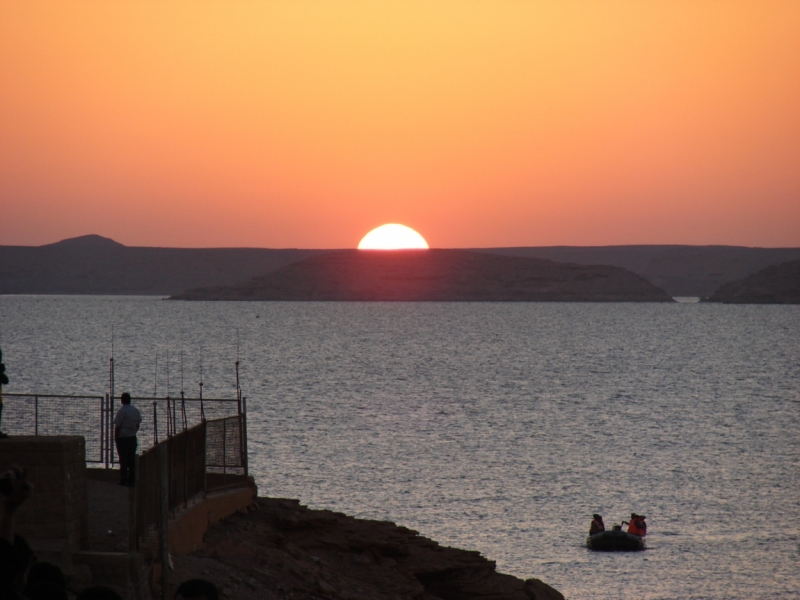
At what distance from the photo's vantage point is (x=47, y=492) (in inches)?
425

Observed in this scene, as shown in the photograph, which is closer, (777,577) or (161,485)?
(161,485)

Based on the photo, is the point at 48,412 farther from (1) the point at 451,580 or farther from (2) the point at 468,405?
(2) the point at 468,405

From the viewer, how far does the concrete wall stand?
1070 centimetres

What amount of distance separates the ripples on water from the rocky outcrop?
8.51 metres

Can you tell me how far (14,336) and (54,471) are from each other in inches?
5659

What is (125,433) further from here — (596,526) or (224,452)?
(596,526)

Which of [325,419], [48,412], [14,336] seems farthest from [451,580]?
[14,336]

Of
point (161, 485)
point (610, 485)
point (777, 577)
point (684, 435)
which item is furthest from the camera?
point (684, 435)

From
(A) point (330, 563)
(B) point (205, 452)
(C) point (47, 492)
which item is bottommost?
(A) point (330, 563)

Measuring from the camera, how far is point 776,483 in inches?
1683

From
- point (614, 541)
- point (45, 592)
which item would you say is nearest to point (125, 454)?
point (45, 592)

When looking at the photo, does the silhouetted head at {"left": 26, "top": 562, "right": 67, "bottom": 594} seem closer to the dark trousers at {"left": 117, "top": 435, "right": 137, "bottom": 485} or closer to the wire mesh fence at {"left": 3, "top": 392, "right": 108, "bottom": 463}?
the dark trousers at {"left": 117, "top": 435, "right": 137, "bottom": 485}

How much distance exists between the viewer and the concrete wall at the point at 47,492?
10.7m

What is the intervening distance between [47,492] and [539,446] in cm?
4231
